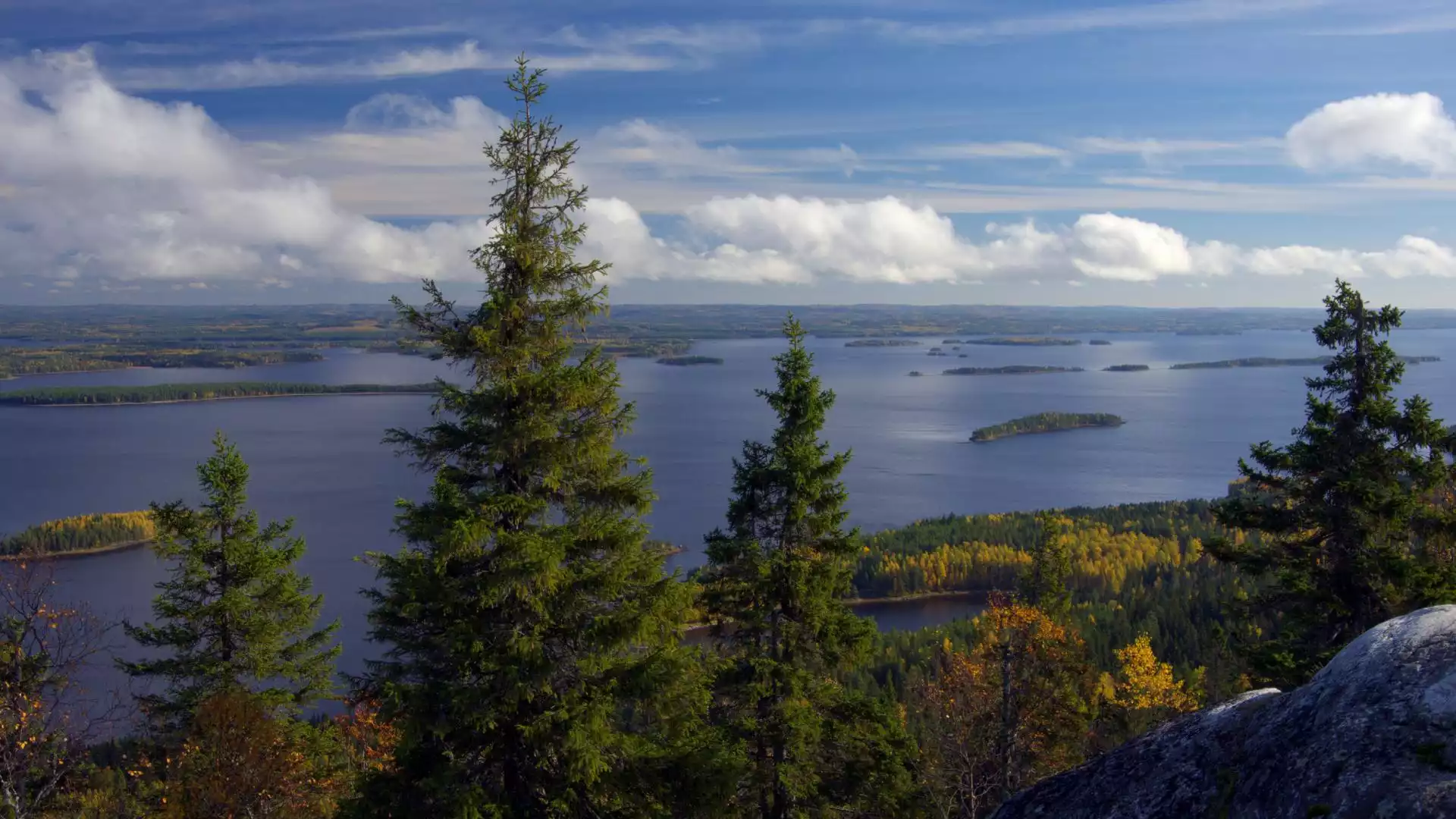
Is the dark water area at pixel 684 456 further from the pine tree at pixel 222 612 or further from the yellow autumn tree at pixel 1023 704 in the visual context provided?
the yellow autumn tree at pixel 1023 704

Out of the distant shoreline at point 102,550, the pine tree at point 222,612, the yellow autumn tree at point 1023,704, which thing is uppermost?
the pine tree at point 222,612

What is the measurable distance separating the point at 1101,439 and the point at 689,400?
6292 centimetres

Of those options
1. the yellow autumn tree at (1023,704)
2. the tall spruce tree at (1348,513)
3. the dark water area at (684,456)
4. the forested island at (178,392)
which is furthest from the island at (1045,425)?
the tall spruce tree at (1348,513)

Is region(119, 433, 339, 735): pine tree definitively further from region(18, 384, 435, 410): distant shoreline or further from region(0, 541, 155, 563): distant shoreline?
region(18, 384, 435, 410): distant shoreline

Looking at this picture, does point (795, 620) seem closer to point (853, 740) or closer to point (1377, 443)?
point (853, 740)

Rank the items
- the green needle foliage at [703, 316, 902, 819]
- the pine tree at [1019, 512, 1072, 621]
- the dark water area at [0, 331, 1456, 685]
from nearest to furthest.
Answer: the green needle foliage at [703, 316, 902, 819]
the pine tree at [1019, 512, 1072, 621]
the dark water area at [0, 331, 1456, 685]

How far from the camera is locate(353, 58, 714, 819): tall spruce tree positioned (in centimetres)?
782

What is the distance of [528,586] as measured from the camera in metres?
7.83

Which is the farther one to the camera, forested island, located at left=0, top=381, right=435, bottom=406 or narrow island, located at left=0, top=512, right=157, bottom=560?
forested island, located at left=0, top=381, right=435, bottom=406

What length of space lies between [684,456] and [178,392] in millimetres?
100700

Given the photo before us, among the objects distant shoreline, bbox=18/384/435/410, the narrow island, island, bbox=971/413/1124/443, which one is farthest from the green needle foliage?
distant shoreline, bbox=18/384/435/410

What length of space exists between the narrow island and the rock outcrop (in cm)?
7010

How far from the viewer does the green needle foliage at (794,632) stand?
11.1 metres

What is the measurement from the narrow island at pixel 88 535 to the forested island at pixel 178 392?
7480 cm
